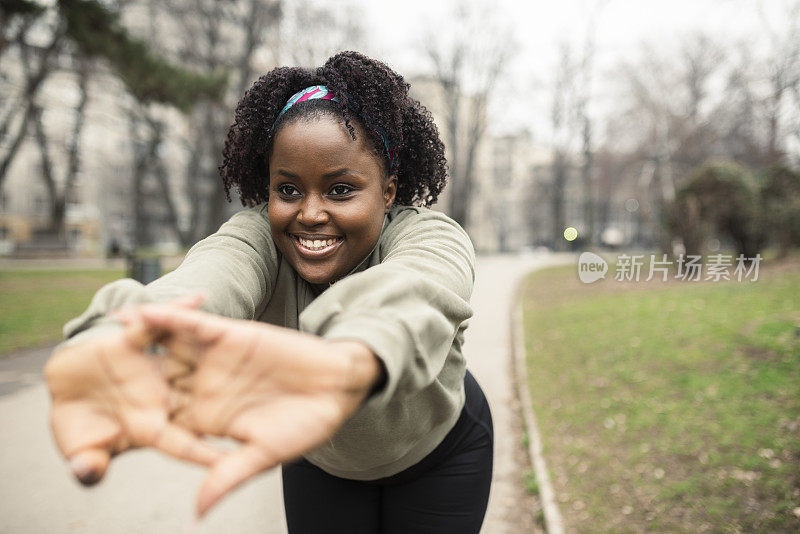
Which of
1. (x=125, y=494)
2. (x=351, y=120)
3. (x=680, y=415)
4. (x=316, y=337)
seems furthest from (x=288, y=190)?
(x=680, y=415)

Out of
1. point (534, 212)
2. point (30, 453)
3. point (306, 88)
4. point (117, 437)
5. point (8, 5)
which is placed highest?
point (8, 5)

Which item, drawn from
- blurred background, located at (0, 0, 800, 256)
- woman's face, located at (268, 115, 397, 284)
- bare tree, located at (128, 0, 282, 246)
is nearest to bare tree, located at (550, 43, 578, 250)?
blurred background, located at (0, 0, 800, 256)

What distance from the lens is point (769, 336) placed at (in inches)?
233

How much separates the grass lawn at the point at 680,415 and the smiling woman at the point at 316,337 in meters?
2.58

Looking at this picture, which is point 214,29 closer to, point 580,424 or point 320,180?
point 580,424

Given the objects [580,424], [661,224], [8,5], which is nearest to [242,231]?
[580,424]

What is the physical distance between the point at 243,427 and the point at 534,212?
54.7 meters

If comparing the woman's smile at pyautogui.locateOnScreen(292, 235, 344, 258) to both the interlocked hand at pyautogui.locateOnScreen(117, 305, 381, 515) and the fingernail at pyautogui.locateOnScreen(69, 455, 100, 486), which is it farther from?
the fingernail at pyautogui.locateOnScreen(69, 455, 100, 486)

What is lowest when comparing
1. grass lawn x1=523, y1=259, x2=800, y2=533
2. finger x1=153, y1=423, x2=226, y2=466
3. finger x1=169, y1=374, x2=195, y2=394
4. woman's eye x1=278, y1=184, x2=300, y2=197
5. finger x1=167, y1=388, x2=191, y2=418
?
grass lawn x1=523, y1=259, x2=800, y2=533

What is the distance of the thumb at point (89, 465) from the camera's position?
0.79 m

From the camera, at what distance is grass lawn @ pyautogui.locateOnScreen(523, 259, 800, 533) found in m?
3.68

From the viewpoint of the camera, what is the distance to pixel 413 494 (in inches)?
68.6

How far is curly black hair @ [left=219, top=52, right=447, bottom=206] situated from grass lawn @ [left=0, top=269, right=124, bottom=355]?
7.77 m

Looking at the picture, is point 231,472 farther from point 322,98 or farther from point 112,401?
point 322,98
